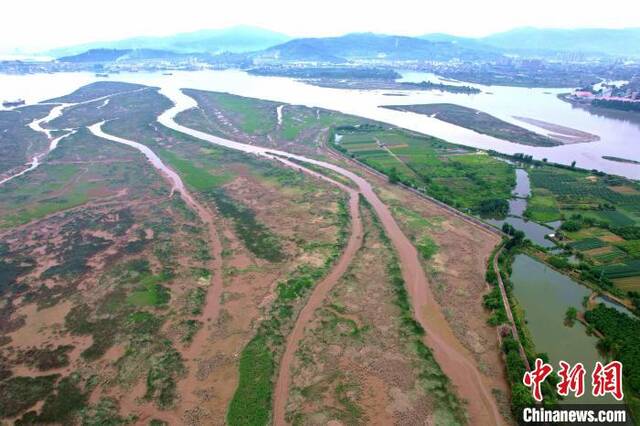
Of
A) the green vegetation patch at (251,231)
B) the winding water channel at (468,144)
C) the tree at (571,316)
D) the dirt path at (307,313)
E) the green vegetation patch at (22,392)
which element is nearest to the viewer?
the green vegetation patch at (22,392)

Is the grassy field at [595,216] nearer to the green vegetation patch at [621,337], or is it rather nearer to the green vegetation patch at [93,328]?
the green vegetation patch at [621,337]

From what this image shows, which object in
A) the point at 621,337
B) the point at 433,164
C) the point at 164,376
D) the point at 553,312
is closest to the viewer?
the point at 164,376

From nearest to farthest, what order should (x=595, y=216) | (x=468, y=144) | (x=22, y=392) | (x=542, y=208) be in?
(x=22, y=392)
(x=595, y=216)
(x=542, y=208)
(x=468, y=144)

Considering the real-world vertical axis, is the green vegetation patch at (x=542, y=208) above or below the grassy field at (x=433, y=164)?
below

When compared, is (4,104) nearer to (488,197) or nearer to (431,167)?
(431,167)

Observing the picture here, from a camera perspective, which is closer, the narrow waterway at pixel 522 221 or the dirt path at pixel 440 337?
the dirt path at pixel 440 337

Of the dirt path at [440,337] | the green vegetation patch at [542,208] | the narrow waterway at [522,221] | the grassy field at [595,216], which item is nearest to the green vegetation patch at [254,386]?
the dirt path at [440,337]

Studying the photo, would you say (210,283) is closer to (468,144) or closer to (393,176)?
(393,176)

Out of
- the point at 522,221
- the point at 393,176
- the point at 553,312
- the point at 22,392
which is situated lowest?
the point at 22,392

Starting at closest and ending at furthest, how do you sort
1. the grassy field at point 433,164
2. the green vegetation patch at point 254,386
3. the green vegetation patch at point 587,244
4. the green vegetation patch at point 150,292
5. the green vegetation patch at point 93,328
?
the green vegetation patch at point 254,386, the green vegetation patch at point 93,328, the green vegetation patch at point 150,292, the green vegetation patch at point 587,244, the grassy field at point 433,164

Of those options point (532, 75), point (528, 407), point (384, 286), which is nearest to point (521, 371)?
point (528, 407)

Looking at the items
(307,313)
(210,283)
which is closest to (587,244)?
(307,313)
